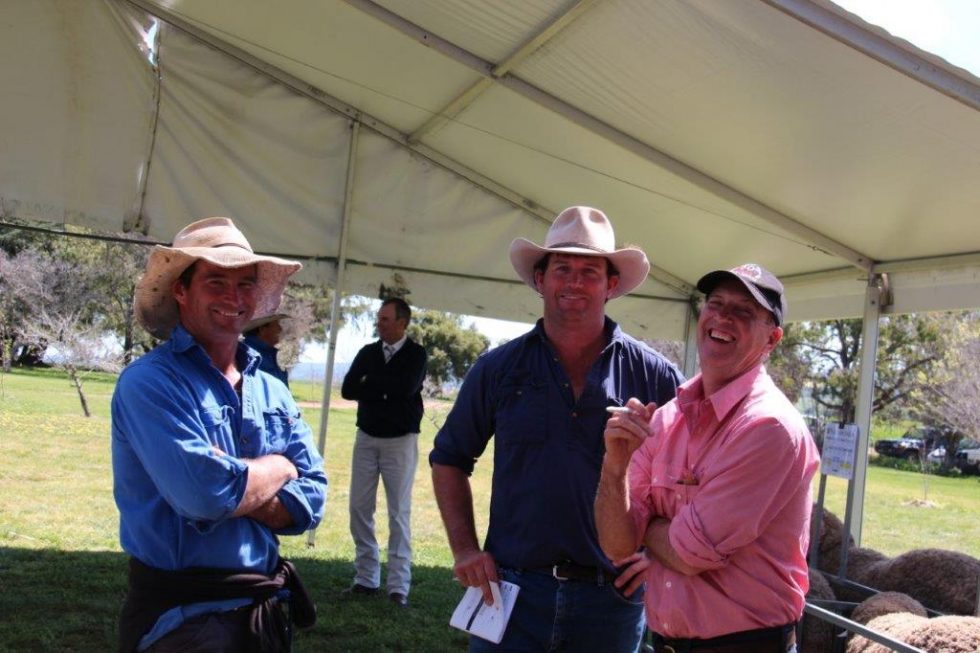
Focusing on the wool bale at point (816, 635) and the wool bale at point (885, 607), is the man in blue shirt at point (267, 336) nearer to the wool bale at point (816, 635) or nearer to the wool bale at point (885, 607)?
the wool bale at point (816, 635)

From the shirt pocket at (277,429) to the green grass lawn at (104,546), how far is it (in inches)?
134

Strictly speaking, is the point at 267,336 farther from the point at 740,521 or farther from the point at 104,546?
the point at 740,521

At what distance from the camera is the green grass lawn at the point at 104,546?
5.69 meters

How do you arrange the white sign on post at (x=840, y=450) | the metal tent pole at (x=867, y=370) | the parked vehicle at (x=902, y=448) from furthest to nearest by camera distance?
1. the parked vehicle at (x=902, y=448)
2. the metal tent pole at (x=867, y=370)
3. the white sign on post at (x=840, y=450)

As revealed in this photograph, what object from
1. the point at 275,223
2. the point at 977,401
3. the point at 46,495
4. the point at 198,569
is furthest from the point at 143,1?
the point at 977,401

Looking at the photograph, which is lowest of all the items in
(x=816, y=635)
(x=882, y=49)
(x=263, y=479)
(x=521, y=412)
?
(x=816, y=635)

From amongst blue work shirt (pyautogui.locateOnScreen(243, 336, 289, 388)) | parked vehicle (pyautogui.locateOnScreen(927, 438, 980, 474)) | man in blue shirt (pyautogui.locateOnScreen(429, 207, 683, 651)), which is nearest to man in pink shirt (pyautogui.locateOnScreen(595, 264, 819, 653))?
man in blue shirt (pyautogui.locateOnScreen(429, 207, 683, 651))

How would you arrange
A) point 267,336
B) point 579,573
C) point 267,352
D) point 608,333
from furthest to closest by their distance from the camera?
1. point 267,336
2. point 267,352
3. point 608,333
4. point 579,573

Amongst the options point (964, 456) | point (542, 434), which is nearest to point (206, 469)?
point (542, 434)

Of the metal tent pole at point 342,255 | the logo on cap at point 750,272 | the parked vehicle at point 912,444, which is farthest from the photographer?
the parked vehicle at point 912,444

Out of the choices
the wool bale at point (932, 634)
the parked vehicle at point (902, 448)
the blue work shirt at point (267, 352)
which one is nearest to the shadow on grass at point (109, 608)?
the blue work shirt at point (267, 352)

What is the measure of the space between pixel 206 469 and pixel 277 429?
1.42 ft

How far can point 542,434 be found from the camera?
2.52m

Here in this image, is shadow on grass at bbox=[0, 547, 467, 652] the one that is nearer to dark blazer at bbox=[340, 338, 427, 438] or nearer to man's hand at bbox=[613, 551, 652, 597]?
dark blazer at bbox=[340, 338, 427, 438]
